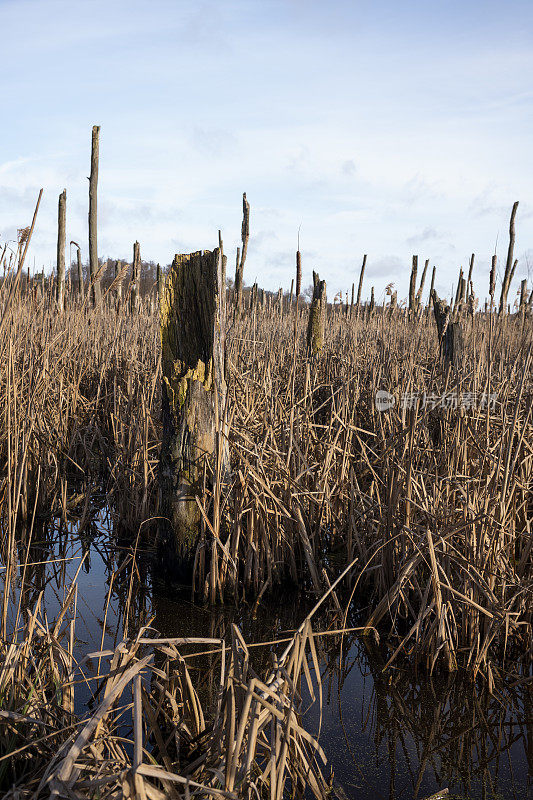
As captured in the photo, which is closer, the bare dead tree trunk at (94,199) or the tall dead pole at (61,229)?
the bare dead tree trunk at (94,199)

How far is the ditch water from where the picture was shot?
1.51m

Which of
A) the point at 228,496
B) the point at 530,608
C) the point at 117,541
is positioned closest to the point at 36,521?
the point at 117,541

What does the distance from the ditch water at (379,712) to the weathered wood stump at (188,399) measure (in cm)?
33

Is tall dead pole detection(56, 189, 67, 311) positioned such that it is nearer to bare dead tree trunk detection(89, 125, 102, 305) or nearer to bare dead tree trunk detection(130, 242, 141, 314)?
bare dead tree trunk detection(89, 125, 102, 305)

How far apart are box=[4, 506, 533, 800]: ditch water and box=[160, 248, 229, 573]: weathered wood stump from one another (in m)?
0.33

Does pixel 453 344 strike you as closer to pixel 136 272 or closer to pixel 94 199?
pixel 136 272

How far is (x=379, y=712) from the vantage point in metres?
1.79

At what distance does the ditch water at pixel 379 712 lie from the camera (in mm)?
1508

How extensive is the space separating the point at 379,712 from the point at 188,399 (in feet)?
4.42

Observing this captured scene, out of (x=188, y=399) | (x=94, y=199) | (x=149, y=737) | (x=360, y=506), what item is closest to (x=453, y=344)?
(x=360, y=506)

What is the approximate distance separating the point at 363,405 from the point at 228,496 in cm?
173

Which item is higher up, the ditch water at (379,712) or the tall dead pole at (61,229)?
the tall dead pole at (61,229)
